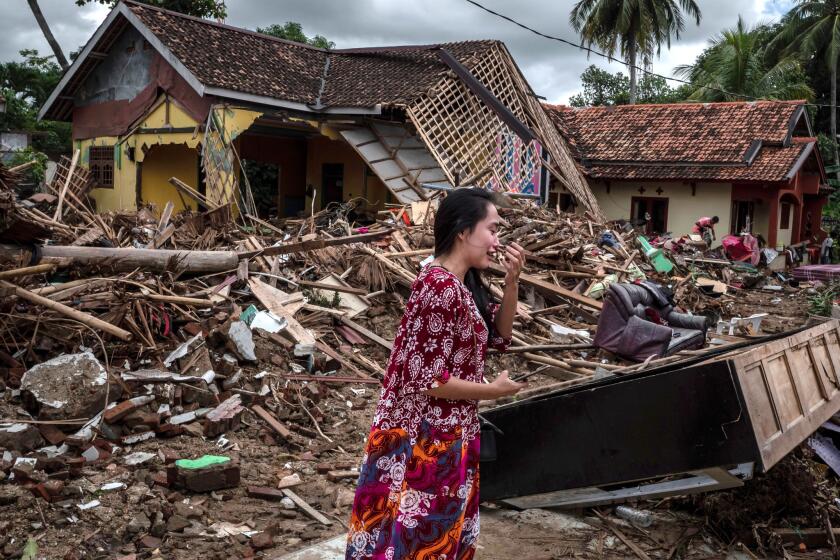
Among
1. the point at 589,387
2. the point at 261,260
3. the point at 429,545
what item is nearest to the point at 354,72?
the point at 261,260

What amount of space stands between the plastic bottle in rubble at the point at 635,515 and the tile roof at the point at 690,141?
19028 millimetres

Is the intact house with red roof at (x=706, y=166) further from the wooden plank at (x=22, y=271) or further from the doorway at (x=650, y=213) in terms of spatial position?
the wooden plank at (x=22, y=271)

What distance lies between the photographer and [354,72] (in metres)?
19.2

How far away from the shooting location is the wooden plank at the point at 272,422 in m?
5.98

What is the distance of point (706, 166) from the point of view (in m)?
22.4

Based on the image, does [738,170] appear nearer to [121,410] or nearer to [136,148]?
[136,148]

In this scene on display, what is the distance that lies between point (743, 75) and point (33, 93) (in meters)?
30.4

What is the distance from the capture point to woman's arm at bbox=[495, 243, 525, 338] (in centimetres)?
283

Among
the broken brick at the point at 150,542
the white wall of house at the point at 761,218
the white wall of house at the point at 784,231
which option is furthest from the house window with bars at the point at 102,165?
the white wall of house at the point at 784,231

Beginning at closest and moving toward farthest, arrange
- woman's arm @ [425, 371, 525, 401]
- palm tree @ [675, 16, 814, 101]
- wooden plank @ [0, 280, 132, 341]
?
1. woman's arm @ [425, 371, 525, 401]
2. wooden plank @ [0, 280, 132, 341]
3. palm tree @ [675, 16, 814, 101]

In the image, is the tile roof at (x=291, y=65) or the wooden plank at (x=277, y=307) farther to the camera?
the tile roof at (x=291, y=65)

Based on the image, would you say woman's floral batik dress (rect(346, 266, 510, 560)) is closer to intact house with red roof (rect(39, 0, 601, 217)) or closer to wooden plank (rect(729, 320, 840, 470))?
wooden plank (rect(729, 320, 840, 470))

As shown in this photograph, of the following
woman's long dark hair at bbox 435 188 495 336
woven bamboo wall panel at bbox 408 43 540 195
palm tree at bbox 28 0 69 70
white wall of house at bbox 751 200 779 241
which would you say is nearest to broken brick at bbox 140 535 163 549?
woman's long dark hair at bbox 435 188 495 336

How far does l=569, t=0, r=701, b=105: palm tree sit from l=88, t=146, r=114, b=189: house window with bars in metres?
21.6
